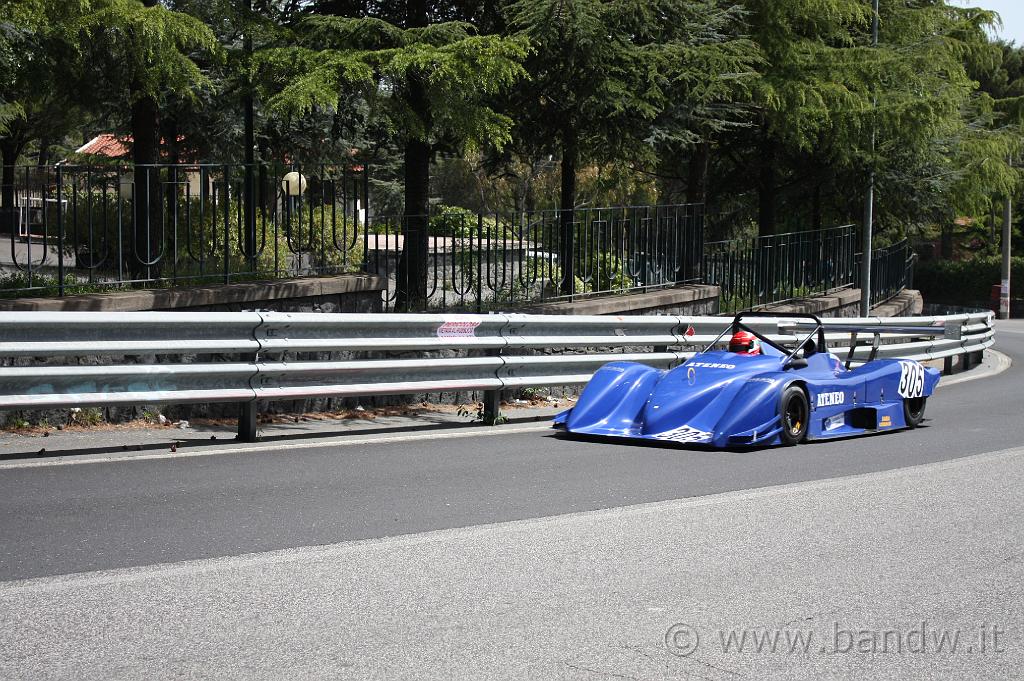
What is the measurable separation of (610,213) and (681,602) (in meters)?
10.5

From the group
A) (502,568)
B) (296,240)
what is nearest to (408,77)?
(296,240)

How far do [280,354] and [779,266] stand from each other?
15.5 metres

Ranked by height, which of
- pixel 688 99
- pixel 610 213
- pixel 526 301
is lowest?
pixel 526 301

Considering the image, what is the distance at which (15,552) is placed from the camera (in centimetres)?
559

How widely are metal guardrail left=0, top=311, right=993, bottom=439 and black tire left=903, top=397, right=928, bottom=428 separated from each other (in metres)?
1.38

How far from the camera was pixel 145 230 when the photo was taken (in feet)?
40.9

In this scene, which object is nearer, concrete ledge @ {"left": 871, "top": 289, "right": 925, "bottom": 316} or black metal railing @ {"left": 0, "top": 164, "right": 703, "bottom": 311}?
black metal railing @ {"left": 0, "top": 164, "right": 703, "bottom": 311}

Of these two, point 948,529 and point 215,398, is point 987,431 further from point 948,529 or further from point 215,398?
point 215,398

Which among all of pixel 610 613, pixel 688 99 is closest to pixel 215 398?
pixel 610 613

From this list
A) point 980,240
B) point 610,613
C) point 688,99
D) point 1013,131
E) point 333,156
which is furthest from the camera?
point 980,240

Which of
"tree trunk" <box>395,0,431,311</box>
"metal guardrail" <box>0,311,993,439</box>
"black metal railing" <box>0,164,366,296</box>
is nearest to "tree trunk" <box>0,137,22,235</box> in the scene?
"black metal railing" <box>0,164,366,296</box>

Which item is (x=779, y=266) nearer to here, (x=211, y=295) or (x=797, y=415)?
(x=797, y=415)

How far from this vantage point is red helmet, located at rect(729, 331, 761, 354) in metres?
10.3

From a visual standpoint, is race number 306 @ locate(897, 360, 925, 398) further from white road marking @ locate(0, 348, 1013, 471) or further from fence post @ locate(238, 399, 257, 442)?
fence post @ locate(238, 399, 257, 442)
